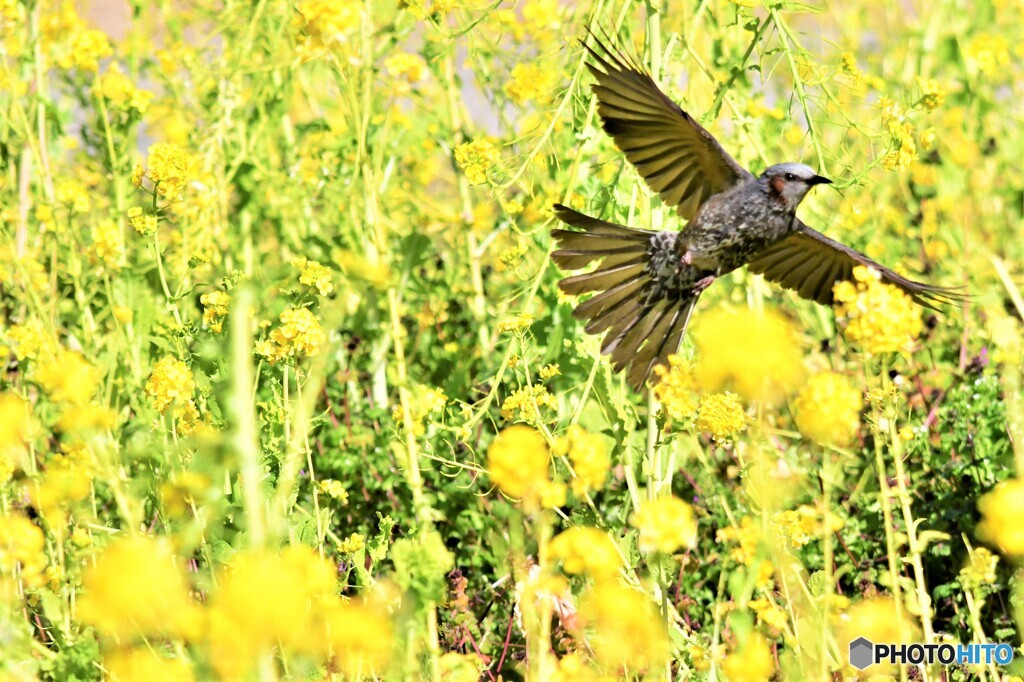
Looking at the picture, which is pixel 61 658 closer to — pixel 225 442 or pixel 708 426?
pixel 225 442

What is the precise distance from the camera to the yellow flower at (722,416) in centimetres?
202

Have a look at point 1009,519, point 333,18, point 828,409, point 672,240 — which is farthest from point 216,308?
point 1009,519

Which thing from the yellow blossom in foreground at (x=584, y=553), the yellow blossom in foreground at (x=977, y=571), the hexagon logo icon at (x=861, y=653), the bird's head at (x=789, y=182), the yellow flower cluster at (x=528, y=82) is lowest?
the yellow blossom in foreground at (x=584, y=553)

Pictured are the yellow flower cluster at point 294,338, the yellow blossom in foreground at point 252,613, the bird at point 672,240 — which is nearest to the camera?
the yellow blossom in foreground at point 252,613

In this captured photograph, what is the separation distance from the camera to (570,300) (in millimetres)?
3197

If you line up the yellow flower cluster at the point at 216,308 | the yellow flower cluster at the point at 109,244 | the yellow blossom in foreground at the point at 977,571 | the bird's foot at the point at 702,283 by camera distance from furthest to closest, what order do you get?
the yellow flower cluster at the point at 109,244 < the bird's foot at the point at 702,283 < the yellow flower cluster at the point at 216,308 < the yellow blossom in foreground at the point at 977,571

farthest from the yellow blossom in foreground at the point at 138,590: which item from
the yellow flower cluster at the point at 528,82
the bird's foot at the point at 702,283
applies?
the yellow flower cluster at the point at 528,82

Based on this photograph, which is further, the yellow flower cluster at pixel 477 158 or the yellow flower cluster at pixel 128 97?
the yellow flower cluster at pixel 128 97

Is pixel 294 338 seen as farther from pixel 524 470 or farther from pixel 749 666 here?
pixel 749 666

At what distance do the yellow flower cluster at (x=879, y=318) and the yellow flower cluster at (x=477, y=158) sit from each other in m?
1.19

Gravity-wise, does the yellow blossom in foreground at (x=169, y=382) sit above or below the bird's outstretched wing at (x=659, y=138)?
below

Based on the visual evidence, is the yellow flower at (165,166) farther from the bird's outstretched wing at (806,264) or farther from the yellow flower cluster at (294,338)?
the bird's outstretched wing at (806,264)

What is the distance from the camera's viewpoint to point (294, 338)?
2148 millimetres

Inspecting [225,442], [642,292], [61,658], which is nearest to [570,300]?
[642,292]
